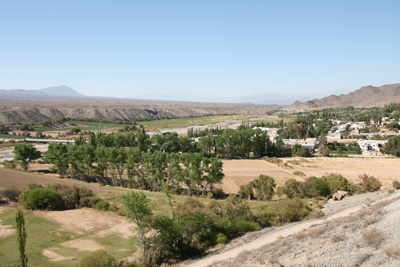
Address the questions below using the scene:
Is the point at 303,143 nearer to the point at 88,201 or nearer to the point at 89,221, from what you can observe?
the point at 88,201

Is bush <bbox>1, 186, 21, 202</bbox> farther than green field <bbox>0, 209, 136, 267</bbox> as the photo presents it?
Yes

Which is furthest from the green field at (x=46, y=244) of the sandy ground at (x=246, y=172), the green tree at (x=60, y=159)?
the sandy ground at (x=246, y=172)

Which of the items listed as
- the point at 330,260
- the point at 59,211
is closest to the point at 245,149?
the point at 59,211

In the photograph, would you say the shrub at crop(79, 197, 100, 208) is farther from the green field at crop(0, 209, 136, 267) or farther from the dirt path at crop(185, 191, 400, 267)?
the dirt path at crop(185, 191, 400, 267)

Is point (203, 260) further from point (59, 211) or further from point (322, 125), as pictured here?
point (322, 125)

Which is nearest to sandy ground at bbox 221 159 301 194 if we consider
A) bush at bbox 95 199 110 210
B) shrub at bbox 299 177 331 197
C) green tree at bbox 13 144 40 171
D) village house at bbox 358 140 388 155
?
shrub at bbox 299 177 331 197

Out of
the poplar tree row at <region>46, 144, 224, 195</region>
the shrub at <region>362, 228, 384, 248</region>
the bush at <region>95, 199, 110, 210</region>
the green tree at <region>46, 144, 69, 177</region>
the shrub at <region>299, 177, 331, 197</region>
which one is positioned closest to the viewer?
the shrub at <region>362, 228, 384, 248</region>

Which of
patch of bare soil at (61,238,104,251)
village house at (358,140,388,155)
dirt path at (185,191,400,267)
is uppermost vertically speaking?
village house at (358,140,388,155)
